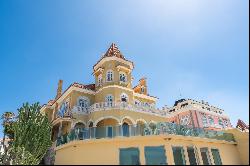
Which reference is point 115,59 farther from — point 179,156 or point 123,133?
point 179,156

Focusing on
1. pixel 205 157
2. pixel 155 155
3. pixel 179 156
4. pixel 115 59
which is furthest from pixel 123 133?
pixel 115 59

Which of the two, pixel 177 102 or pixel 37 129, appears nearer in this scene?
pixel 37 129

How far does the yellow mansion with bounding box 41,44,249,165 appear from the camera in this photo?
2102 centimetres

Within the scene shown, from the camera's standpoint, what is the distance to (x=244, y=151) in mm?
24469

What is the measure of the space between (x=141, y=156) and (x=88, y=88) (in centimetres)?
1676

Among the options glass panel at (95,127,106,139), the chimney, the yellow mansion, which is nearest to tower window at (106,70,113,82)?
the yellow mansion

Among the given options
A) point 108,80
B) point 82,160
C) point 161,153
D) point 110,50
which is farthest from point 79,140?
point 110,50

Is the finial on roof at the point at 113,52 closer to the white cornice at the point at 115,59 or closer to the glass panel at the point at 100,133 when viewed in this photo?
the white cornice at the point at 115,59

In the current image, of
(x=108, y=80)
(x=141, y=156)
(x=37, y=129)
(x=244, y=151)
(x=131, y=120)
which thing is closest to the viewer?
(x=141, y=156)

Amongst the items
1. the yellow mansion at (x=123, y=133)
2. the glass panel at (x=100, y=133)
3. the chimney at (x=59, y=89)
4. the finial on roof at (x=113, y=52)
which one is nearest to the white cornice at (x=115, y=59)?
the yellow mansion at (x=123, y=133)

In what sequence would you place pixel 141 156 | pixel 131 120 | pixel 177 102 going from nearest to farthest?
pixel 141 156 < pixel 131 120 < pixel 177 102

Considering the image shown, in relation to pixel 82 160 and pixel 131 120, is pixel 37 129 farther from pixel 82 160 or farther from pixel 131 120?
pixel 131 120

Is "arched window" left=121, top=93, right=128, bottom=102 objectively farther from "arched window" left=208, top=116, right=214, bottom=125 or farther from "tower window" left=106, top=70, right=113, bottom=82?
"arched window" left=208, top=116, right=214, bottom=125

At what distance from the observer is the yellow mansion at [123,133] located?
68.9 ft
